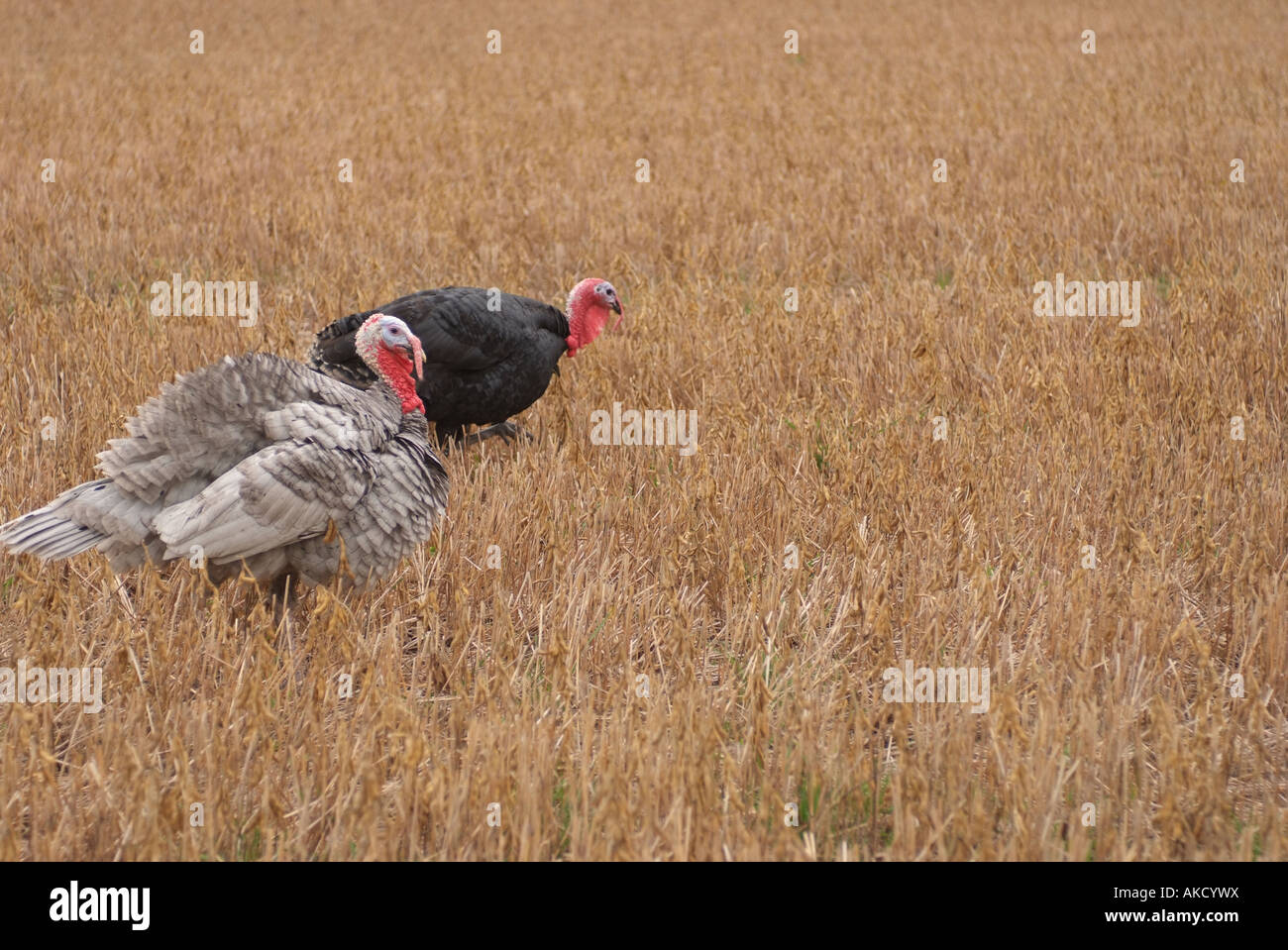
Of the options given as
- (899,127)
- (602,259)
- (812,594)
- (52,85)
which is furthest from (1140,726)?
(52,85)

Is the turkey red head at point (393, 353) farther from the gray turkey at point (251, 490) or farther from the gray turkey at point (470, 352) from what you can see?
the gray turkey at point (470, 352)

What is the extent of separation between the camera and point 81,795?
2.82m

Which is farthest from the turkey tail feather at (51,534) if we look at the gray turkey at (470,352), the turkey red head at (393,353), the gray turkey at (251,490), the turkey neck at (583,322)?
the turkey neck at (583,322)

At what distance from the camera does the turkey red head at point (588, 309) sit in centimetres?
561

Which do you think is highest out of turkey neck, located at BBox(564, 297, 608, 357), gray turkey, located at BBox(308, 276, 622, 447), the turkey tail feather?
turkey neck, located at BBox(564, 297, 608, 357)

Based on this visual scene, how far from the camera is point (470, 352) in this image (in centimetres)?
513

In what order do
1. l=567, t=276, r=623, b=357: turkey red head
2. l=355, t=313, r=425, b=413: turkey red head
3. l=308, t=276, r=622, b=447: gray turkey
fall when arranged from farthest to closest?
l=567, t=276, r=623, b=357: turkey red head < l=308, t=276, r=622, b=447: gray turkey < l=355, t=313, r=425, b=413: turkey red head

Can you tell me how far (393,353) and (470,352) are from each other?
996mm

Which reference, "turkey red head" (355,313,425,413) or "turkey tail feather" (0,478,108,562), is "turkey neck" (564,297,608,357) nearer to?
"turkey red head" (355,313,425,413)

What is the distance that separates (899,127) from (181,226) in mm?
7414

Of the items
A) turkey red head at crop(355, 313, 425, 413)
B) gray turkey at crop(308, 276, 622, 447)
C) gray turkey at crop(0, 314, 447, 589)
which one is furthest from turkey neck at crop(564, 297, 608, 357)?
gray turkey at crop(0, 314, 447, 589)

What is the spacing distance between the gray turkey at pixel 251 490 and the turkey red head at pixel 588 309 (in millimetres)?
2011

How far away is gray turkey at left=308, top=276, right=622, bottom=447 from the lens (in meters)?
5.09

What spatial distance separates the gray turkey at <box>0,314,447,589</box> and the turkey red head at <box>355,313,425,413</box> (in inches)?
14.1
